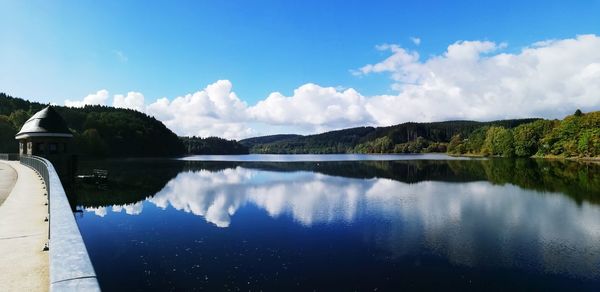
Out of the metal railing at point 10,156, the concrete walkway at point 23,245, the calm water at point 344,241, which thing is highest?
the metal railing at point 10,156

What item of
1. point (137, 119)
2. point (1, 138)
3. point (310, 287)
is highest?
point (137, 119)

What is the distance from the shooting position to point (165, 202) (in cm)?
3256

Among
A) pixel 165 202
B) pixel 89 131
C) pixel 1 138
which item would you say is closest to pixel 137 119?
pixel 89 131

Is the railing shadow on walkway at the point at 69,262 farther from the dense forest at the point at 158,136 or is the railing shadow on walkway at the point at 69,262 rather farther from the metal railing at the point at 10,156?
the dense forest at the point at 158,136

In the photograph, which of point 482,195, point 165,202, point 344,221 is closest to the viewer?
point 344,221

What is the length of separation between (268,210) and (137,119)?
138470 mm

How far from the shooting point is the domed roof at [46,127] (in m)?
42.9

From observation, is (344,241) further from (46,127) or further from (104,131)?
(104,131)

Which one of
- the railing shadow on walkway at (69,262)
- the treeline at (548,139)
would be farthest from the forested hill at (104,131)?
the treeline at (548,139)

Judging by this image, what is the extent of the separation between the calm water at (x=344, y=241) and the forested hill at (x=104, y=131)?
7831cm

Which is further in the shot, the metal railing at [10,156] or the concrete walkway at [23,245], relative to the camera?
the metal railing at [10,156]

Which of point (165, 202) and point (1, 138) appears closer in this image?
point (165, 202)

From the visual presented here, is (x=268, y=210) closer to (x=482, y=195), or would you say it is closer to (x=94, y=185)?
(x=482, y=195)

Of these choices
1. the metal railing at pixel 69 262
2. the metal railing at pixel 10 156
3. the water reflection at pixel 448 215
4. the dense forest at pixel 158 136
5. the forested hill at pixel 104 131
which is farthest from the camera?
the dense forest at pixel 158 136
